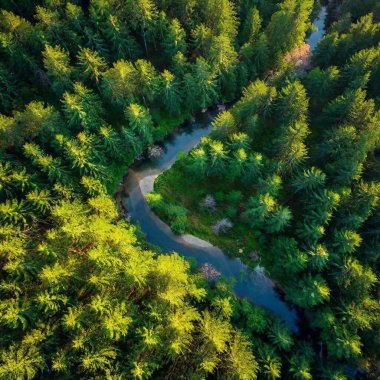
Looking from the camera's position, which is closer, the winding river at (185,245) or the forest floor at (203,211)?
the winding river at (185,245)

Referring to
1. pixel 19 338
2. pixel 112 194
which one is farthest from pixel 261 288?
pixel 19 338

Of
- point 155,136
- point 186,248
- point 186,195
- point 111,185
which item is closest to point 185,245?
point 186,248

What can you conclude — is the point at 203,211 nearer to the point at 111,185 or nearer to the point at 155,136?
the point at 111,185

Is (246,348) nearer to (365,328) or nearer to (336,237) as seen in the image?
(365,328)

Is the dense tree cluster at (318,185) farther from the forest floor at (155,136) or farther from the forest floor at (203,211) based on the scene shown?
the forest floor at (155,136)

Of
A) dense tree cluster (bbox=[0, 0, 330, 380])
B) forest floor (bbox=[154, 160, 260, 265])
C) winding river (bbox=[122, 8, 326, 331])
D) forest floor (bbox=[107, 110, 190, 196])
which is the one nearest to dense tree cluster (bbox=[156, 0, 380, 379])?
forest floor (bbox=[154, 160, 260, 265])

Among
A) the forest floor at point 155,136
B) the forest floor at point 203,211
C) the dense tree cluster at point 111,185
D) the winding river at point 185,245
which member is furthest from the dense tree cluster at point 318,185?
the forest floor at point 155,136
